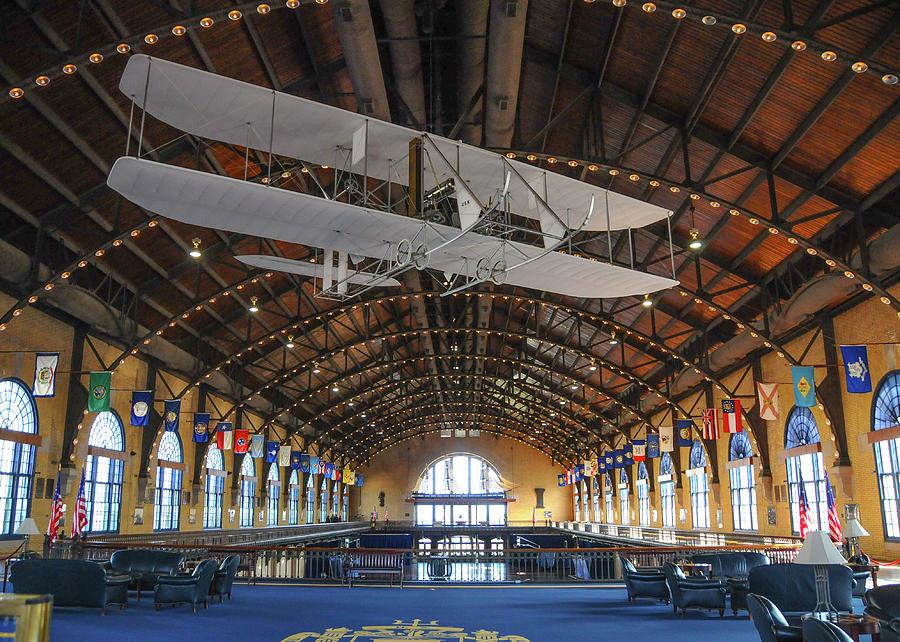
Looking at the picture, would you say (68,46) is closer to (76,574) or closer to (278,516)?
(76,574)

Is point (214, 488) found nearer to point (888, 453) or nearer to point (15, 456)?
point (15, 456)

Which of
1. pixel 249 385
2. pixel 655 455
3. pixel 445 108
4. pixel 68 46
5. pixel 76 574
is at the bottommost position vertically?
pixel 76 574

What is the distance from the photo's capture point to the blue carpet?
995 centimetres

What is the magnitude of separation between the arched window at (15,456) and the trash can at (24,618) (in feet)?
63.5

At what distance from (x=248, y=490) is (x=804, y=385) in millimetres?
Answer: 30701

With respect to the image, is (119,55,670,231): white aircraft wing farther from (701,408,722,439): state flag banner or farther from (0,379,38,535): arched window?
(701,408,722,439): state flag banner

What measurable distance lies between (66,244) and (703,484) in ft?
95.2

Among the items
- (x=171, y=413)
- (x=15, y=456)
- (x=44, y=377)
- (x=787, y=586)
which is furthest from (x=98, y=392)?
(x=787, y=586)

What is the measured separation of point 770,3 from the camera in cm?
1285

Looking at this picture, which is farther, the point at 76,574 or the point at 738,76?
the point at 738,76

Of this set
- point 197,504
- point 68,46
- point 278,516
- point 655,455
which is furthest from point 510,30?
point 278,516

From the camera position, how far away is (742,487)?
2955cm

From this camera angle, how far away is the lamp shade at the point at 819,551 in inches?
315

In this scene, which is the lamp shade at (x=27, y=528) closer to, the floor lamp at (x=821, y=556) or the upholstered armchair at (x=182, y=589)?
the upholstered armchair at (x=182, y=589)
